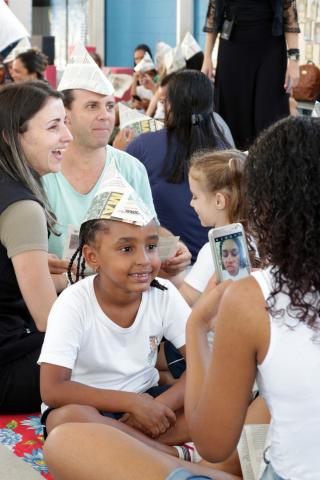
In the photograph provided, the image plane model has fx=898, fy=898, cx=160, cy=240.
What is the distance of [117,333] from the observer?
2264 mm

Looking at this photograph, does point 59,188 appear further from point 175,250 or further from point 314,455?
point 314,455

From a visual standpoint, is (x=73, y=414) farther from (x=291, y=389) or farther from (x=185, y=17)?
(x=185, y=17)

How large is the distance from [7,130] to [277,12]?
2.59m

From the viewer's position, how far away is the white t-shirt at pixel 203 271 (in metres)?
2.61

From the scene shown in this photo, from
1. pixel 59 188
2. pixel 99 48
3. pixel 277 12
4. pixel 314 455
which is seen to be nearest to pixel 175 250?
pixel 59 188

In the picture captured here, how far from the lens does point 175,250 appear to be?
300cm

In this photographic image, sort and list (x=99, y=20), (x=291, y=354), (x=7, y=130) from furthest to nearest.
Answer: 1. (x=99, y=20)
2. (x=7, y=130)
3. (x=291, y=354)

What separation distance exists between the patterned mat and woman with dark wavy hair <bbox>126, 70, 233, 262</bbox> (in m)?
1.14

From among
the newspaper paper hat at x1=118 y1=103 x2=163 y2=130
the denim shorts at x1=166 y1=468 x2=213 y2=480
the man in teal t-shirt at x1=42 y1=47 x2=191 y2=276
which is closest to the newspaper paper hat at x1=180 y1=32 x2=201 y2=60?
the newspaper paper hat at x1=118 y1=103 x2=163 y2=130

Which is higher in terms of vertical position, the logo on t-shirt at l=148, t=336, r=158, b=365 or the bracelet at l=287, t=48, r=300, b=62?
the bracelet at l=287, t=48, r=300, b=62

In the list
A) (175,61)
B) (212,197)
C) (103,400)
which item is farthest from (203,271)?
(175,61)

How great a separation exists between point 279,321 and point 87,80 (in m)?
2.30

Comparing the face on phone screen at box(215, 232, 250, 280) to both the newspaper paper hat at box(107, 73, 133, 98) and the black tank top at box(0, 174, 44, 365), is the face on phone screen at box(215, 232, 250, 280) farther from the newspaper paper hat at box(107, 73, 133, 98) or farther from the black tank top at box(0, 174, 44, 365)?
the newspaper paper hat at box(107, 73, 133, 98)

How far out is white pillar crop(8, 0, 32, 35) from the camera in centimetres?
1132
